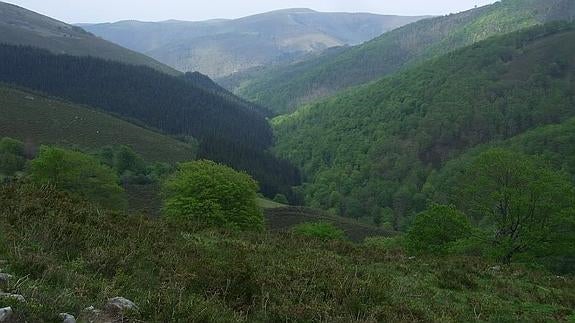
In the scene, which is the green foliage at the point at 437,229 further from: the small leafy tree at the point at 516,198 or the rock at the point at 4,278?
the rock at the point at 4,278

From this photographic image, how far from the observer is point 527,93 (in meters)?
184

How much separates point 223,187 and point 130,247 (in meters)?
36.2

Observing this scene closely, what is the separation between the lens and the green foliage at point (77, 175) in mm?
62188

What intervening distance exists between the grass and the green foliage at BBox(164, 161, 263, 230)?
29.6m

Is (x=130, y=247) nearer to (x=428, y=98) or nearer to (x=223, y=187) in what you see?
(x=223, y=187)

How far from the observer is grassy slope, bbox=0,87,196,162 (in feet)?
445

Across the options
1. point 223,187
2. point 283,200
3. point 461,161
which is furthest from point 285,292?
point 461,161

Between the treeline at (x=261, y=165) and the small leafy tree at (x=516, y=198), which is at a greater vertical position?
the small leafy tree at (x=516, y=198)

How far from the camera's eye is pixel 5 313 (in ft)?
19.0

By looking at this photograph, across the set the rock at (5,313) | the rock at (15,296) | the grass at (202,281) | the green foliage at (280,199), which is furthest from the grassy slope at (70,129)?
the rock at (5,313)

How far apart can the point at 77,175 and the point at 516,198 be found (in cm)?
5553

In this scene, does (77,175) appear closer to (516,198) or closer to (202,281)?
(516,198)

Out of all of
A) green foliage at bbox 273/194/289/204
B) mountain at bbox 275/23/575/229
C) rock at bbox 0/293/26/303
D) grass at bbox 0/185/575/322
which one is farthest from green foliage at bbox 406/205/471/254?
mountain at bbox 275/23/575/229

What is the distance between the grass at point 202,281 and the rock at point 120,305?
17 centimetres
